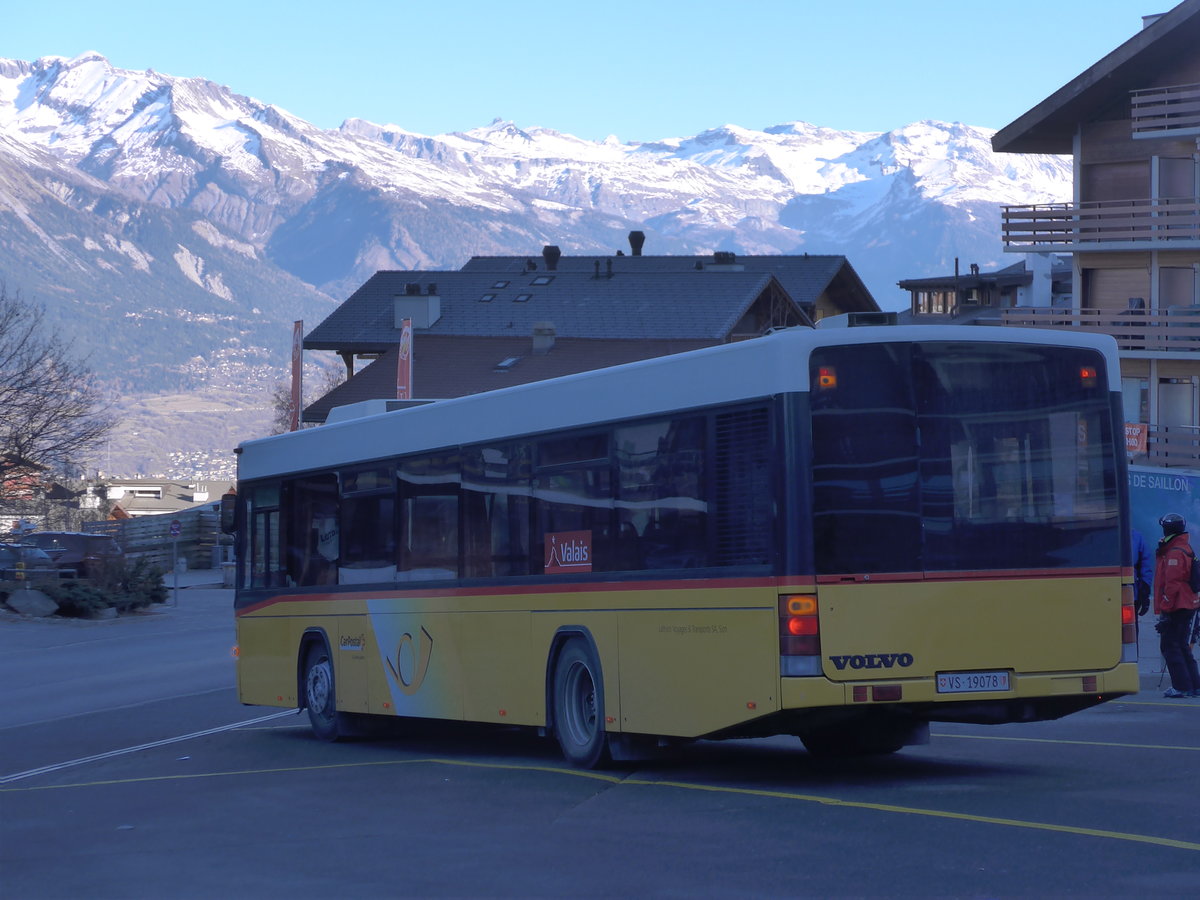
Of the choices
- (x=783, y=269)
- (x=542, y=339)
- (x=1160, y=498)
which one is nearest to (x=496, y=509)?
(x=1160, y=498)

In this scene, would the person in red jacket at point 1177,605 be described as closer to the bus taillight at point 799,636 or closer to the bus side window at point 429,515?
the bus side window at point 429,515

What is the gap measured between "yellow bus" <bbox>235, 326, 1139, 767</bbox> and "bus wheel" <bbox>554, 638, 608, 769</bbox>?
0.02m

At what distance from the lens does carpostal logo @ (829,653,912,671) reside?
34.5 ft

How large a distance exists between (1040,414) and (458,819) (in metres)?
→ 4.12

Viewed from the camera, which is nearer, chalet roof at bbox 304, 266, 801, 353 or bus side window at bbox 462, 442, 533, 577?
bus side window at bbox 462, 442, 533, 577

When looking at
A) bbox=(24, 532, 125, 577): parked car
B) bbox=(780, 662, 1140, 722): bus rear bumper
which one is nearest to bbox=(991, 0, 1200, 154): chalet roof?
bbox=(24, 532, 125, 577): parked car

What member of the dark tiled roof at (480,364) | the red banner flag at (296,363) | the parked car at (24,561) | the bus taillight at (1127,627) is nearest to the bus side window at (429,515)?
the bus taillight at (1127,627)

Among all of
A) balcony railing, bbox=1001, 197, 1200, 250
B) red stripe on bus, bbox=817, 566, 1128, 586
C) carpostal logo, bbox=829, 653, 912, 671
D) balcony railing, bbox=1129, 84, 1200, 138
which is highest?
balcony railing, bbox=1129, 84, 1200, 138

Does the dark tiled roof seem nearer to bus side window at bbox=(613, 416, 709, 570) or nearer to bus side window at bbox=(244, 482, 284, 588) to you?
bus side window at bbox=(244, 482, 284, 588)

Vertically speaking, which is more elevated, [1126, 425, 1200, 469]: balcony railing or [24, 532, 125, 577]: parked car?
[1126, 425, 1200, 469]: balcony railing

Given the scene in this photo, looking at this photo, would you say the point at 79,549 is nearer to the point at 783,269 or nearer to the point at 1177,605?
the point at 783,269

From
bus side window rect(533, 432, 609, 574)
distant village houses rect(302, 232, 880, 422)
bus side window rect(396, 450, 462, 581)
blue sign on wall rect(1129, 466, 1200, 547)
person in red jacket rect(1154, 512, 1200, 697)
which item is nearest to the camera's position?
bus side window rect(533, 432, 609, 574)

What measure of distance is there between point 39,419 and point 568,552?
43.4 m

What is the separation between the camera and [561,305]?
2621 inches
